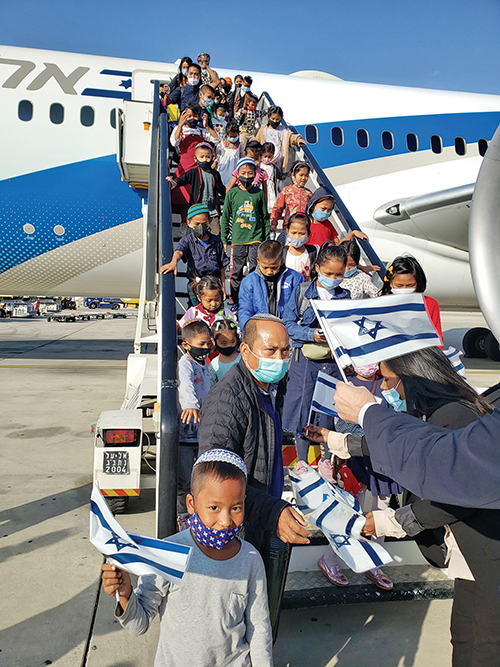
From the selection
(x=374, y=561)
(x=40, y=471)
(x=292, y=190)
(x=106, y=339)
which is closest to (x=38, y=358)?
(x=106, y=339)

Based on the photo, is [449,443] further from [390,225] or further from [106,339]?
[106,339]

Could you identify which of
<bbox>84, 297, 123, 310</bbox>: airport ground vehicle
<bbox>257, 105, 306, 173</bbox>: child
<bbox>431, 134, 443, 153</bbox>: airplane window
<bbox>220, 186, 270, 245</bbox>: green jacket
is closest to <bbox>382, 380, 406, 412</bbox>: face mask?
<bbox>220, 186, 270, 245</bbox>: green jacket

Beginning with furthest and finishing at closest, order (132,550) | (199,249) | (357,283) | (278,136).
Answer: (278,136), (199,249), (357,283), (132,550)

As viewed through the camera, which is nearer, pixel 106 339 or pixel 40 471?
pixel 40 471

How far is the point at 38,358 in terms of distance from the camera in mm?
13680

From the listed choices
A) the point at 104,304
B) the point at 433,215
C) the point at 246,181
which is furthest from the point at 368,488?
the point at 104,304

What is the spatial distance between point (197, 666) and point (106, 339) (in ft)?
63.5

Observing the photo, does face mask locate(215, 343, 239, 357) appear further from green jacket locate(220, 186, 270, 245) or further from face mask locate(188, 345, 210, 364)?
green jacket locate(220, 186, 270, 245)

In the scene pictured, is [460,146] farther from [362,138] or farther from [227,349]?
[227,349]

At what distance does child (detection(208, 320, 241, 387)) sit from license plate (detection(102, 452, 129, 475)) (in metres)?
0.95

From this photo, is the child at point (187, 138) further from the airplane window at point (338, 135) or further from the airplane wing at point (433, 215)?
the airplane wing at point (433, 215)

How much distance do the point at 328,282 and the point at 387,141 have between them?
783 centimetres

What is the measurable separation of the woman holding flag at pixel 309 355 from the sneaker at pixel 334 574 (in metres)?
0.70

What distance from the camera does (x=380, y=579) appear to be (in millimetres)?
2963
